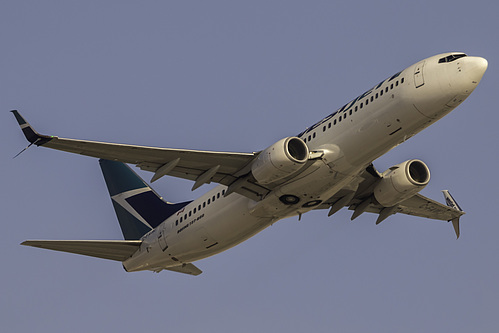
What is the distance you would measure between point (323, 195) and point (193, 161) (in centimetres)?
666

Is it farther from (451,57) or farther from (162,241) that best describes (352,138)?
(162,241)

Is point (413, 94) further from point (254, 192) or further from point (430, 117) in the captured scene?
point (254, 192)

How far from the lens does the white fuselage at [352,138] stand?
120 feet

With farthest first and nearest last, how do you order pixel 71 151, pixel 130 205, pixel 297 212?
pixel 130 205, pixel 297 212, pixel 71 151

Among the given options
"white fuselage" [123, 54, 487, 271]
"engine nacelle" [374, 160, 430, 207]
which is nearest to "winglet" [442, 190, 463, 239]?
"engine nacelle" [374, 160, 430, 207]

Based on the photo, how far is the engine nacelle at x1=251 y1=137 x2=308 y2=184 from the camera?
37000 millimetres

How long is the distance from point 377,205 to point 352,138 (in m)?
9.75

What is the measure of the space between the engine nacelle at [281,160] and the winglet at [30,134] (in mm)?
9810

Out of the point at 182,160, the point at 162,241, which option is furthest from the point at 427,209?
the point at 182,160

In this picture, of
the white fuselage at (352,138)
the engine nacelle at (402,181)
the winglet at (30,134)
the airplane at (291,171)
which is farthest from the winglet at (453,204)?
the winglet at (30,134)

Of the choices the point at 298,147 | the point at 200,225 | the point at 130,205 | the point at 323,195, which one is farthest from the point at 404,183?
the point at 130,205

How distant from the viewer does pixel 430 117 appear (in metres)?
37.3

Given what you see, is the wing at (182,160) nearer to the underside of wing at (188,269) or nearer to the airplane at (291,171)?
the airplane at (291,171)

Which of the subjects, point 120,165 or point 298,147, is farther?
point 120,165
